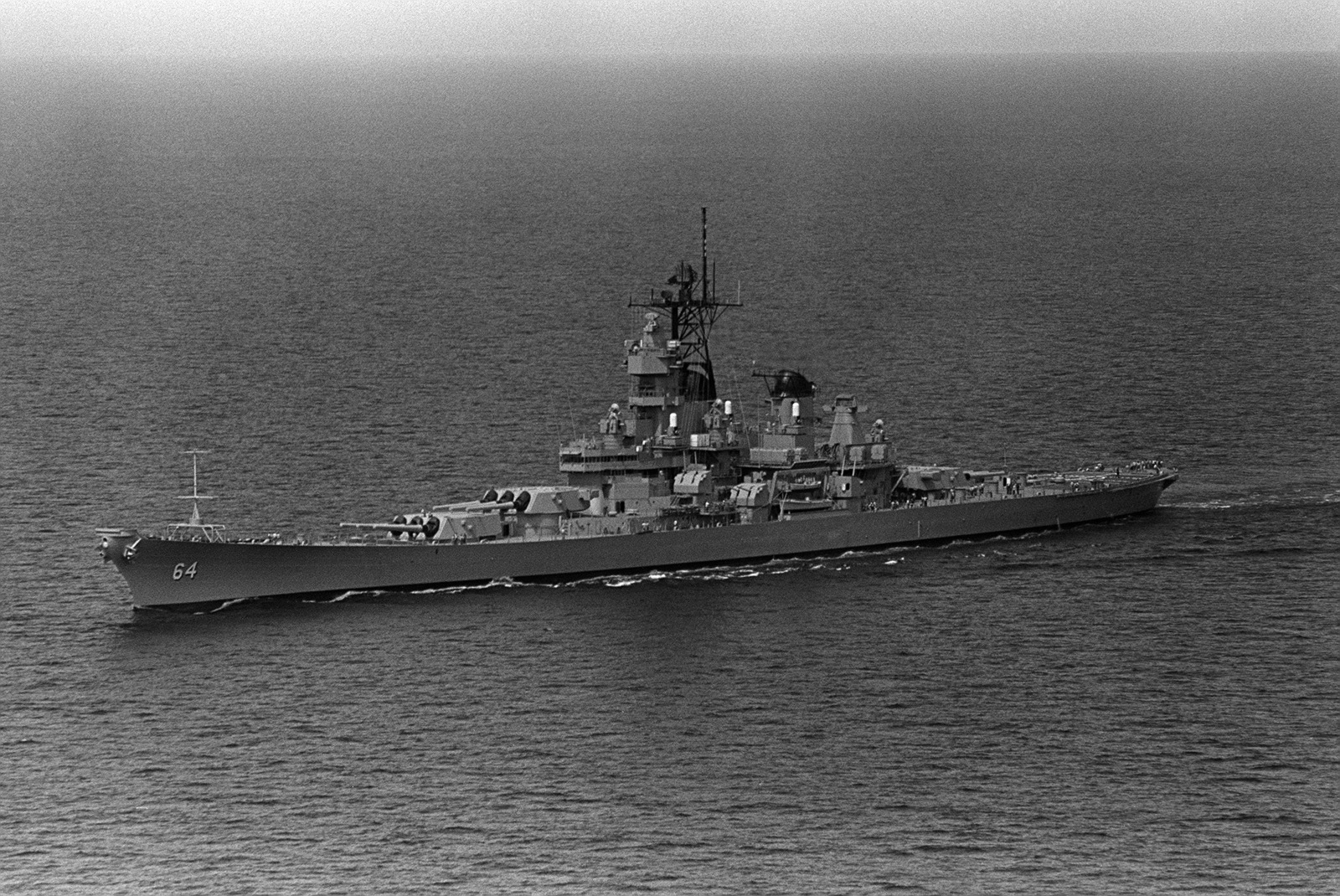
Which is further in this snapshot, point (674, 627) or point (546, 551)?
point (546, 551)

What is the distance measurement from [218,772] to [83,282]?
90703 millimetres

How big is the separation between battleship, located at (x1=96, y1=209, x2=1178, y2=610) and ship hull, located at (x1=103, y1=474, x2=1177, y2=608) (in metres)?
0.07

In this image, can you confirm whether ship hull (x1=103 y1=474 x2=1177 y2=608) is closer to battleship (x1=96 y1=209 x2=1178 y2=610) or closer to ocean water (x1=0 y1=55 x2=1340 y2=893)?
battleship (x1=96 y1=209 x2=1178 y2=610)

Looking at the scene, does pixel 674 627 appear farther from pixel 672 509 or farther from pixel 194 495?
pixel 194 495

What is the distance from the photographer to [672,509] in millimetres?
100188

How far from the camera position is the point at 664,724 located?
251ft

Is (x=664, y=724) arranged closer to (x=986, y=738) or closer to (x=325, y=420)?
(x=986, y=738)

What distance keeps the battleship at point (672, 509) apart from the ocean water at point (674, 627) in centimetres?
149

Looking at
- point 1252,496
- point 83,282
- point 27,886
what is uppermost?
point 83,282

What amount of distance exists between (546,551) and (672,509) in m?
6.20

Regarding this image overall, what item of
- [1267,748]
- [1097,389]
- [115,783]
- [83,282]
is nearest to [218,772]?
[115,783]

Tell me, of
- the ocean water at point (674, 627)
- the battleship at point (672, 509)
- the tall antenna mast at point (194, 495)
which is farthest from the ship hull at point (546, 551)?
the tall antenna mast at point (194, 495)

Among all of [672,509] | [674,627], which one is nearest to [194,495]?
[674,627]

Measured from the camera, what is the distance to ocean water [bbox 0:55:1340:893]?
6688 centimetres
